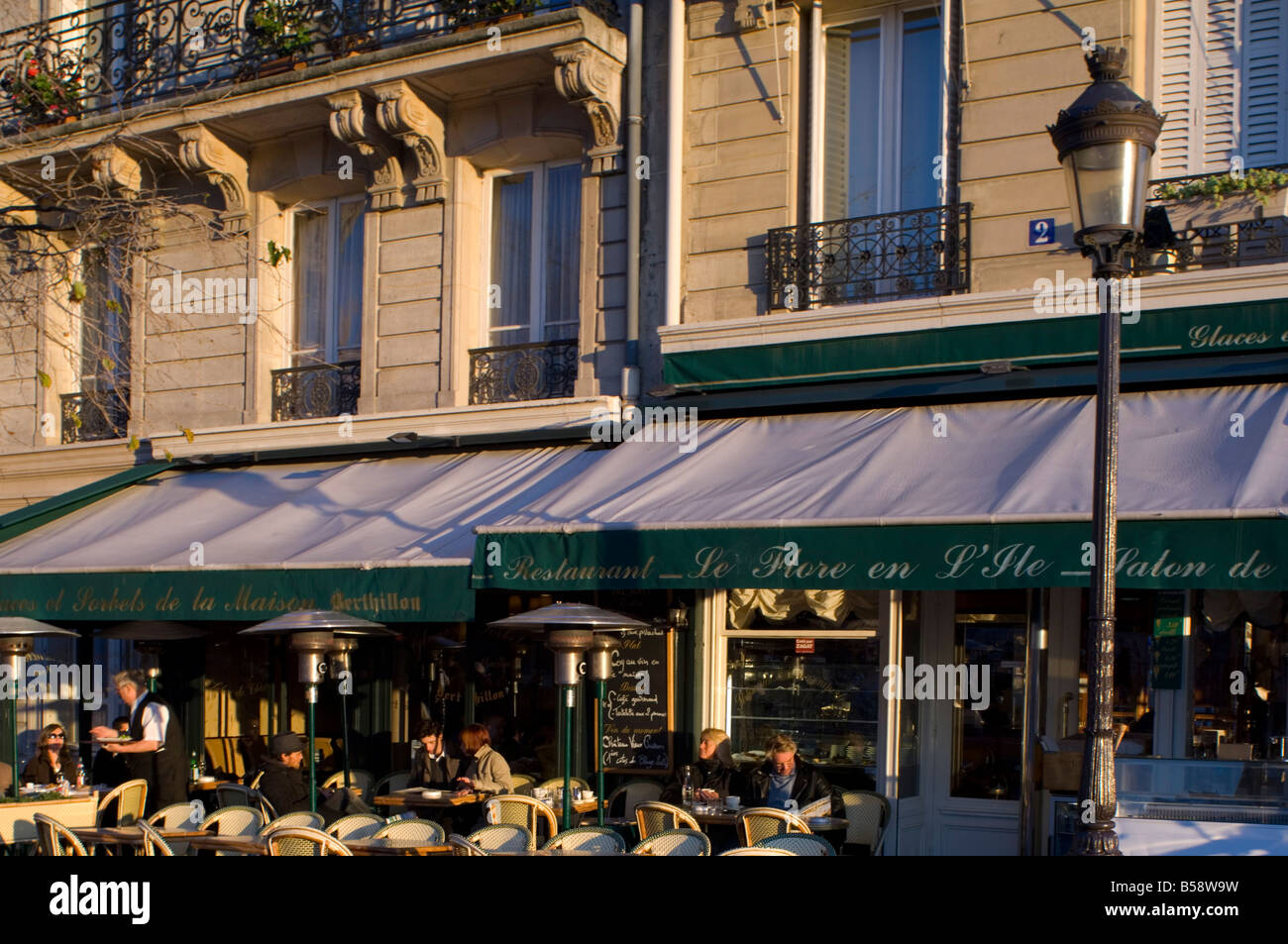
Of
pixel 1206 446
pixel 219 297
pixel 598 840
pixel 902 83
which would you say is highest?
pixel 902 83

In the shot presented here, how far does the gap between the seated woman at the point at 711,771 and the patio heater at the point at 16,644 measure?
4.79 m

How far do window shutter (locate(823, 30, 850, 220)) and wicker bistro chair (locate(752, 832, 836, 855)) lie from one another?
5.43 m

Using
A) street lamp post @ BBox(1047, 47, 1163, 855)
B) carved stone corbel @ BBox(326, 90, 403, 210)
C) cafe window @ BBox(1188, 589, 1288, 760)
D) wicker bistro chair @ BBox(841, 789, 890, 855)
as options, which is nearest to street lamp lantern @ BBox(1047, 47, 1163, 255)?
street lamp post @ BBox(1047, 47, 1163, 855)

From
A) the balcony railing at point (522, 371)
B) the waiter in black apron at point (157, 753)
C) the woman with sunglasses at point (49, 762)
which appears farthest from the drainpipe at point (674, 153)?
the woman with sunglasses at point (49, 762)

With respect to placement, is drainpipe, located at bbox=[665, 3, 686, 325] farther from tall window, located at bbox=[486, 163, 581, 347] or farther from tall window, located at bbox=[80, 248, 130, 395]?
tall window, located at bbox=[80, 248, 130, 395]

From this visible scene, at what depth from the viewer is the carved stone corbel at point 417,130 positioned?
1276cm

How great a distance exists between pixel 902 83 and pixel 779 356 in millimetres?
2417

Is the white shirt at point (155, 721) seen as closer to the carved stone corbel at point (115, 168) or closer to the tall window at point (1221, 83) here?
the carved stone corbel at point (115, 168)

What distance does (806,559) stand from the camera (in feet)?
28.7

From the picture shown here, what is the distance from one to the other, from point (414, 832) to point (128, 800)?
3.32 m

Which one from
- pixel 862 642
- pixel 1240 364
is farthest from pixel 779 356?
pixel 1240 364

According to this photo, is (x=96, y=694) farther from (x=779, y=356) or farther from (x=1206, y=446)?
(x=1206, y=446)

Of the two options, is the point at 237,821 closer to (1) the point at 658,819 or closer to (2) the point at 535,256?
(1) the point at 658,819
